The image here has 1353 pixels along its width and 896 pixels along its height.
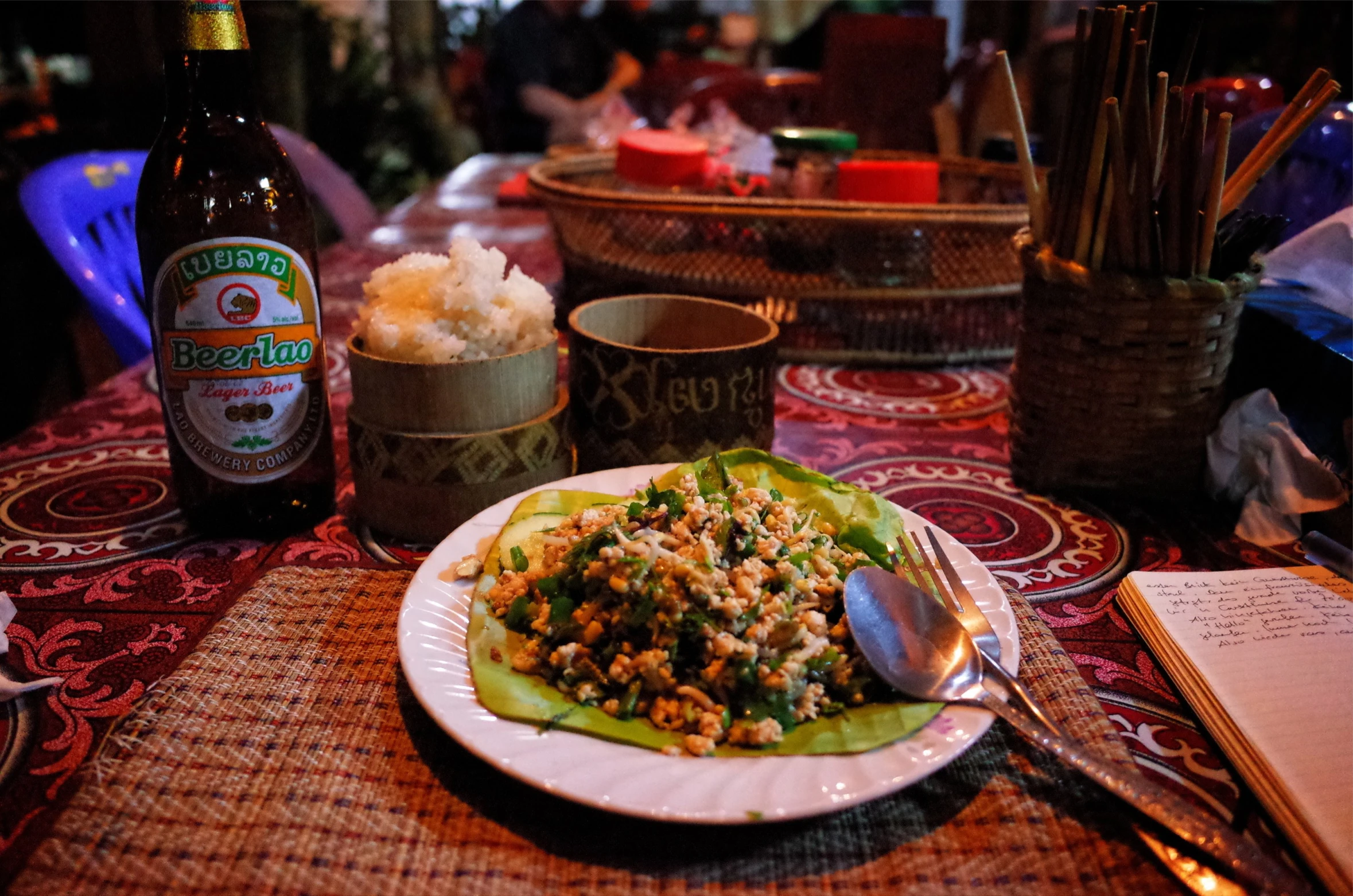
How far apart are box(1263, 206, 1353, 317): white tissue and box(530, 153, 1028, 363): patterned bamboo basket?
351mm

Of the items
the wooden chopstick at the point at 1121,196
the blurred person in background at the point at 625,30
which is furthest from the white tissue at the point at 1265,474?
the blurred person in background at the point at 625,30

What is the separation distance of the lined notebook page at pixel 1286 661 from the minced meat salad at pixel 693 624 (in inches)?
10.2

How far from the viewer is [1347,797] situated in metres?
0.53

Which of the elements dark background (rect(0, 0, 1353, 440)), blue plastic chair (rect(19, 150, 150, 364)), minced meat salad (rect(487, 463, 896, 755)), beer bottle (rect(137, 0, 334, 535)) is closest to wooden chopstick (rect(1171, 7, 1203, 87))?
dark background (rect(0, 0, 1353, 440))

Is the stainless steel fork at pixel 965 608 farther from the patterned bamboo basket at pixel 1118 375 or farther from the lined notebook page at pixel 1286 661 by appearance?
the patterned bamboo basket at pixel 1118 375

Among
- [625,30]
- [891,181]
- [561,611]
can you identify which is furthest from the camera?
[625,30]

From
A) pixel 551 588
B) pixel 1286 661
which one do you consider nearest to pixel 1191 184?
pixel 1286 661

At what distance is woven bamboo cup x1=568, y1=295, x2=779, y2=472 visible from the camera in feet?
2.75

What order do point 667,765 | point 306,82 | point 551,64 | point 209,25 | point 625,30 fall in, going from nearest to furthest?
point 667,765 < point 209,25 < point 306,82 < point 551,64 < point 625,30

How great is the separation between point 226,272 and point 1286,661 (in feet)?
2.96

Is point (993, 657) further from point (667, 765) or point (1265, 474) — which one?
point (1265, 474)

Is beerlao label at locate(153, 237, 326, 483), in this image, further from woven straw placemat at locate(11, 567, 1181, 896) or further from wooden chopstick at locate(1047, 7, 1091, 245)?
wooden chopstick at locate(1047, 7, 1091, 245)

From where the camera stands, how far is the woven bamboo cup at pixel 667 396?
2.75 feet

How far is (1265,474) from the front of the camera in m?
0.91
